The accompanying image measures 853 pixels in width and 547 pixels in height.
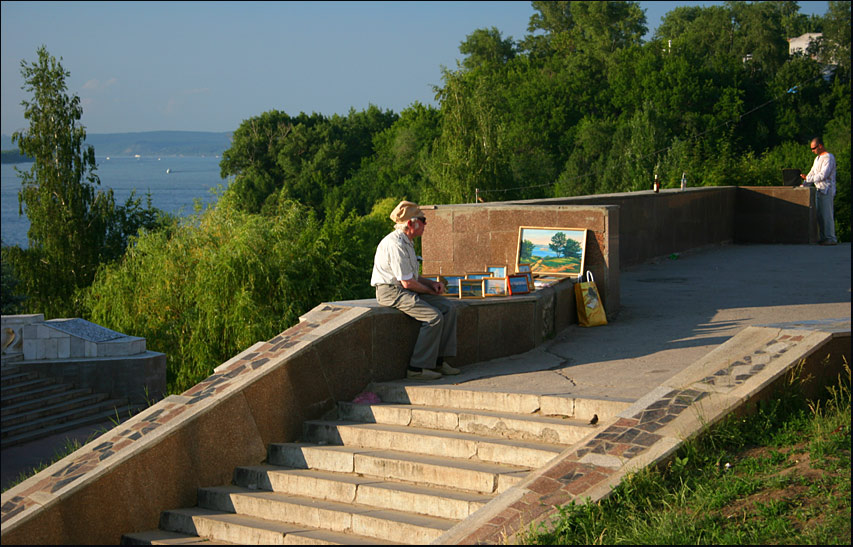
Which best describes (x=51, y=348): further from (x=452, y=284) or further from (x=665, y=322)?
(x=665, y=322)

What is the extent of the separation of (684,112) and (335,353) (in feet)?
206

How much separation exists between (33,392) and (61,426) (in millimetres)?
1053

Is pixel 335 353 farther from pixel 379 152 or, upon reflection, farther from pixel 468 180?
pixel 379 152

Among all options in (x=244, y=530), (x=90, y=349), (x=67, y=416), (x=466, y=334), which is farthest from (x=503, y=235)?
(x=90, y=349)

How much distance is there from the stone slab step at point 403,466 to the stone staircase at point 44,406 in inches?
288

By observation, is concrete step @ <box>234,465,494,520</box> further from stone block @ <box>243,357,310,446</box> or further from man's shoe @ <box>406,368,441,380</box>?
man's shoe @ <box>406,368,441,380</box>

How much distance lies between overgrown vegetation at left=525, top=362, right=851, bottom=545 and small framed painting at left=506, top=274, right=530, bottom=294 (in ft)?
12.7

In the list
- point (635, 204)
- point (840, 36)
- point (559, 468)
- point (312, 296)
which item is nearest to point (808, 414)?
point (559, 468)

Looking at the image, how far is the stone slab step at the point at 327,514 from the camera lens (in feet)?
20.5

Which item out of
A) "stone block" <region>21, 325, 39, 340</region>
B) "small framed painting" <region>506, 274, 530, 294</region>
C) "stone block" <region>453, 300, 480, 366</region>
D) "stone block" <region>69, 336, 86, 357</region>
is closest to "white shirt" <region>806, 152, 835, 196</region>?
"small framed painting" <region>506, 274, 530, 294</region>

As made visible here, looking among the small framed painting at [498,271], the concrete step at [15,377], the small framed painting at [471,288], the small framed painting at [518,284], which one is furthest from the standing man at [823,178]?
→ the concrete step at [15,377]

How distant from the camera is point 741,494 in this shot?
5.57 meters

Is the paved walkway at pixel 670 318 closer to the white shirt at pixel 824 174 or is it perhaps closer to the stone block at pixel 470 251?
the white shirt at pixel 824 174

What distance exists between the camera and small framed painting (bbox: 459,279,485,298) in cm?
963
